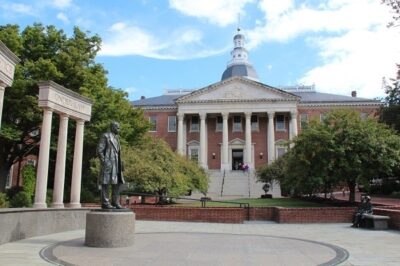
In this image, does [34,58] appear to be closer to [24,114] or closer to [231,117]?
[24,114]

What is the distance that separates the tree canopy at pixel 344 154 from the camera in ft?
71.2

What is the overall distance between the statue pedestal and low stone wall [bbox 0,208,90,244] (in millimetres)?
2380

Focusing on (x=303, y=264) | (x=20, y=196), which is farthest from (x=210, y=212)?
(x=303, y=264)

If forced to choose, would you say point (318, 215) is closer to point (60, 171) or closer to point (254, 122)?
point (60, 171)

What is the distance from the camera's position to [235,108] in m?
60.5

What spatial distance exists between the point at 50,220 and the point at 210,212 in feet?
26.9

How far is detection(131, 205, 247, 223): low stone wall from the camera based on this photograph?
20.2 m

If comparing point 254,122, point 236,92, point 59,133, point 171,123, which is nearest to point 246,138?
point 254,122

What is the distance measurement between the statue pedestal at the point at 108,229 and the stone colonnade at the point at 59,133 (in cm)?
683

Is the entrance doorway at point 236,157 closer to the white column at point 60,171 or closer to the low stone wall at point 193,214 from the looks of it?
the low stone wall at point 193,214

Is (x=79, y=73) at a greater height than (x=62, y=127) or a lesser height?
greater

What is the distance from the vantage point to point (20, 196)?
20844 millimetres

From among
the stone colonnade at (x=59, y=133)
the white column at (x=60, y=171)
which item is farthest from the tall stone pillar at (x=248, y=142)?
the white column at (x=60, y=171)

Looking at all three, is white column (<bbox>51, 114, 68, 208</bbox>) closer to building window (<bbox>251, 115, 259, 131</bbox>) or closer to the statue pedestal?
the statue pedestal
